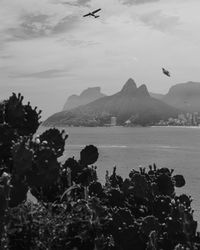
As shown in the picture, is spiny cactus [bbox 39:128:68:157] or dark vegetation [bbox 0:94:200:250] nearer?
Answer: dark vegetation [bbox 0:94:200:250]

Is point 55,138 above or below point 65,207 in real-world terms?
above

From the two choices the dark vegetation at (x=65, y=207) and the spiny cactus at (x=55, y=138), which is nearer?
the dark vegetation at (x=65, y=207)

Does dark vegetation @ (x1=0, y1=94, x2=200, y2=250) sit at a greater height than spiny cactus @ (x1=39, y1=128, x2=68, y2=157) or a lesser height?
lesser

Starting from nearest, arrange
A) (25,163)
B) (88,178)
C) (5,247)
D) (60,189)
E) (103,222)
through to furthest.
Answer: (5,247) → (25,163) → (103,222) → (60,189) → (88,178)

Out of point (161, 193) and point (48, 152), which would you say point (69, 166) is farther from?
point (48, 152)

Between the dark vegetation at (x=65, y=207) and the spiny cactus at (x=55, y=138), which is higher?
the spiny cactus at (x=55, y=138)

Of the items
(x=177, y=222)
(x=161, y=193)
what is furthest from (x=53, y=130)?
(x=177, y=222)

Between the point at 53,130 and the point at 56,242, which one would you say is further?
the point at 53,130

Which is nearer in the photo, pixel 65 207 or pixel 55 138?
pixel 65 207
